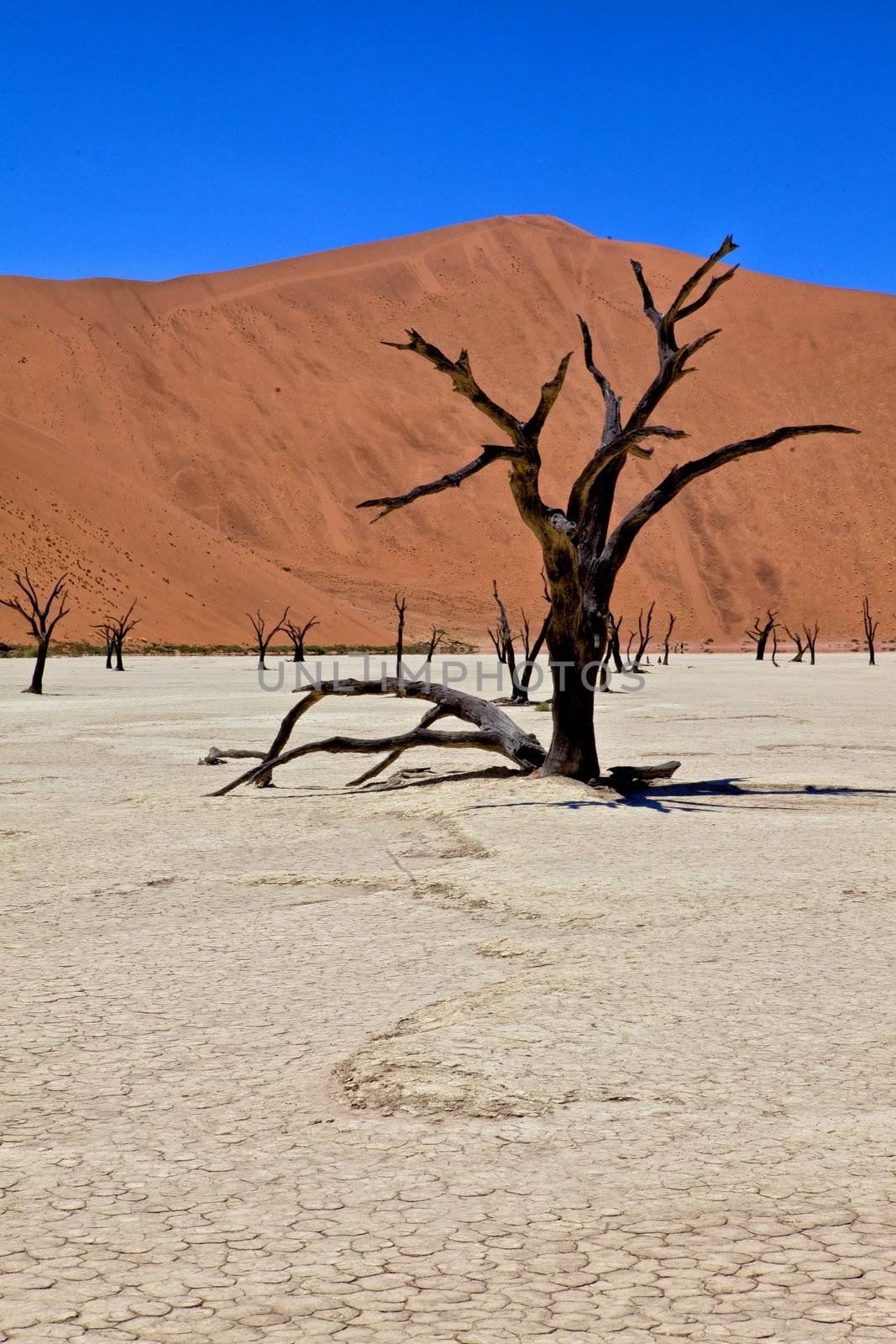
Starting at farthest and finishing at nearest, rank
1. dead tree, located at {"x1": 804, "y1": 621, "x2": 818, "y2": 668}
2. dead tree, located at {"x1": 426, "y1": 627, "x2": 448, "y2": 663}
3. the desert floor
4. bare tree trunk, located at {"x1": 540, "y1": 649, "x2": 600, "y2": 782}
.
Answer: dead tree, located at {"x1": 804, "y1": 621, "x2": 818, "y2": 668}, dead tree, located at {"x1": 426, "y1": 627, "x2": 448, "y2": 663}, bare tree trunk, located at {"x1": 540, "y1": 649, "x2": 600, "y2": 782}, the desert floor

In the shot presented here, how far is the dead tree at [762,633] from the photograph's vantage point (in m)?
56.6

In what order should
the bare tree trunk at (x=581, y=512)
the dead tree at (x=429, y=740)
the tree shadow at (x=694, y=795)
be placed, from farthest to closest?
the dead tree at (x=429, y=740) < the bare tree trunk at (x=581, y=512) < the tree shadow at (x=694, y=795)

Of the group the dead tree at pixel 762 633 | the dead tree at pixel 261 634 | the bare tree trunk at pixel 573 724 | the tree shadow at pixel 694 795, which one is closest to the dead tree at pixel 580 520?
the bare tree trunk at pixel 573 724

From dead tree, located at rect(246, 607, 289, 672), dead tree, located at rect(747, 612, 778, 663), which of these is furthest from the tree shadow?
dead tree, located at rect(747, 612, 778, 663)

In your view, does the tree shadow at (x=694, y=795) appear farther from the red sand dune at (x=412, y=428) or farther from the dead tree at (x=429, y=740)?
the red sand dune at (x=412, y=428)

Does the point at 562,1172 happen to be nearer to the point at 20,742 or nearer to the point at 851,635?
the point at 20,742

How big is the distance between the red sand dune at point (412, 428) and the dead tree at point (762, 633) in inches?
107

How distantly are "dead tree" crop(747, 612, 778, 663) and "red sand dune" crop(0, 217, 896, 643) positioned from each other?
271 centimetres

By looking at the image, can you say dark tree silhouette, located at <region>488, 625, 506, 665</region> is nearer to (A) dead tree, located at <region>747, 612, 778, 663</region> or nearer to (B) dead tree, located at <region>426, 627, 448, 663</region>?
(B) dead tree, located at <region>426, 627, 448, 663</region>

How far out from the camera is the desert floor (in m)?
3.03

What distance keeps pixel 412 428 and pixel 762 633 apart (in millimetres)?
39198

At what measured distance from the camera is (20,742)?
17.2m

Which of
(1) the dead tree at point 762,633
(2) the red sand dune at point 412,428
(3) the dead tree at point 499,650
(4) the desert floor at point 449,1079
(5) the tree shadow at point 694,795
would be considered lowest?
(4) the desert floor at point 449,1079

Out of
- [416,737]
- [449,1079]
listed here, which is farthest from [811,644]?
[449,1079]
